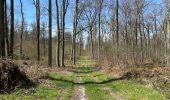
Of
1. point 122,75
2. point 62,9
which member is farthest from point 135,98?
point 62,9

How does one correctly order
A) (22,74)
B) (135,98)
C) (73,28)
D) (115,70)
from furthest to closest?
(73,28) < (115,70) < (22,74) < (135,98)

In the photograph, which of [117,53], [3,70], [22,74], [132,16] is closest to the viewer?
[3,70]

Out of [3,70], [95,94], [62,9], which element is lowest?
[95,94]

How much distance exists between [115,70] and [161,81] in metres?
10.3

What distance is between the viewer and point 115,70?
1165 inches

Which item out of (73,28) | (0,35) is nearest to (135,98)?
(0,35)

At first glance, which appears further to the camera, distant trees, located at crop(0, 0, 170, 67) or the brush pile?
distant trees, located at crop(0, 0, 170, 67)

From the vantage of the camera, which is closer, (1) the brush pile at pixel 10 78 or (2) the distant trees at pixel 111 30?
(1) the brush pile at pixel 10 78

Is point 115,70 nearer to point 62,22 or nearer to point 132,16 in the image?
point 62,22

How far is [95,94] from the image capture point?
16469 mm

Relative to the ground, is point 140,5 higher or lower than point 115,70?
higher

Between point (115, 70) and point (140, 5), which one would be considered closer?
point (115, 70)

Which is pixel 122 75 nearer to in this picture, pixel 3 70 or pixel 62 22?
pixel 3 70

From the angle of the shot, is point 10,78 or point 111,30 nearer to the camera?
point 10,78
